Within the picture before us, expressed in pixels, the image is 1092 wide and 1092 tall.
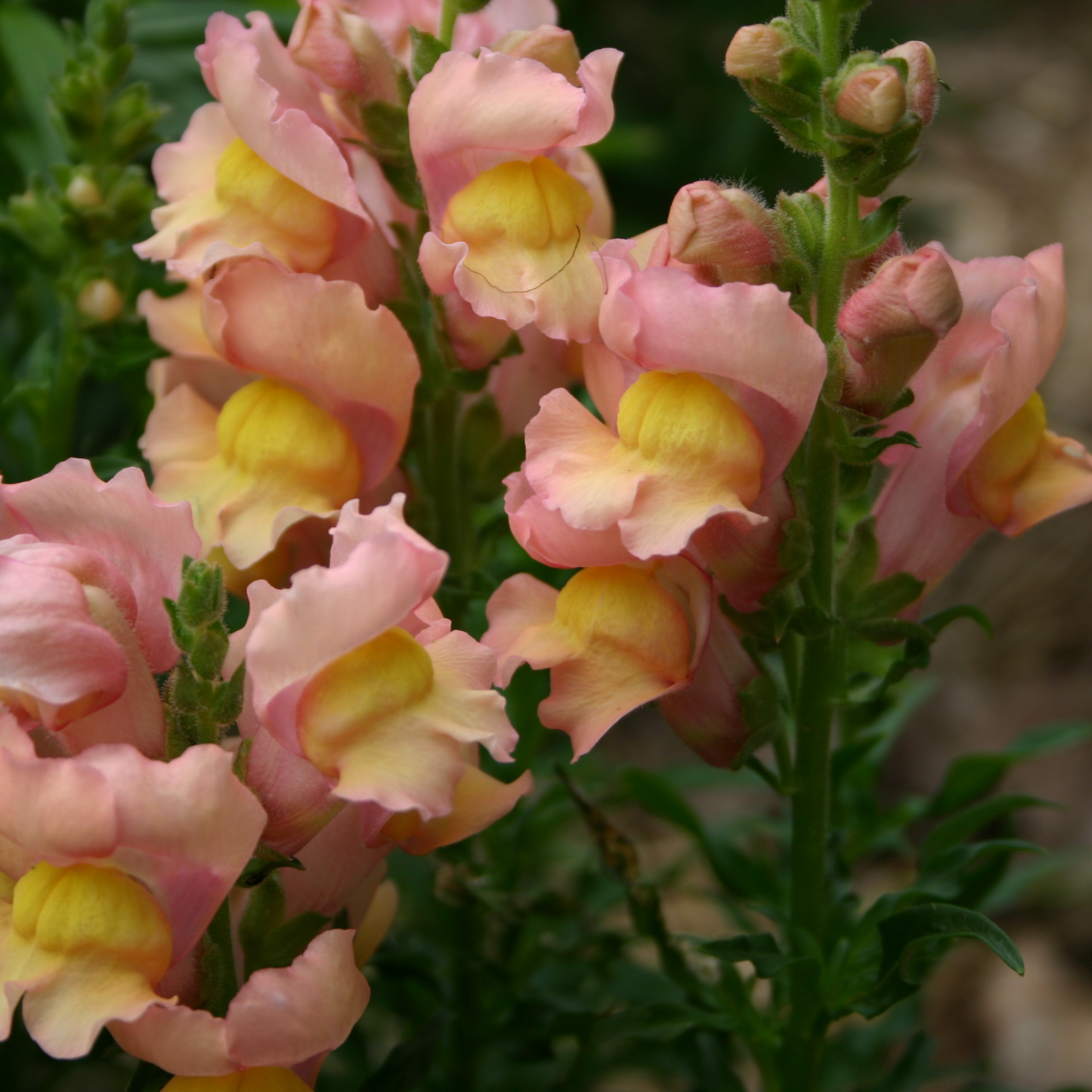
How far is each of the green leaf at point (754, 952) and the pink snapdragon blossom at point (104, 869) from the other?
393 mm

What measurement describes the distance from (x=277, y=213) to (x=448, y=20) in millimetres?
225

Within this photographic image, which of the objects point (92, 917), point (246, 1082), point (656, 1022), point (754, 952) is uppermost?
point (92, 917)

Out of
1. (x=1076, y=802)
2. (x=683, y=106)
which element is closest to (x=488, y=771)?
(x=1076, y=802)

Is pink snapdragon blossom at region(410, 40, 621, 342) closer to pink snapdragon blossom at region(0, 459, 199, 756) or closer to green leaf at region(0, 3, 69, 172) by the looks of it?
pink snapdragon blossom at region(0, 459, 199, 756)

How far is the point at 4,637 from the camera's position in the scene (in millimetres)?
771

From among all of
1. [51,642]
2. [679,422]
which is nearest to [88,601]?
[51,642]

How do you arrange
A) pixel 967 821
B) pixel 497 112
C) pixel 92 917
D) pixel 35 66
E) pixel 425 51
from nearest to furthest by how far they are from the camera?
pixel 92 917 < pixel 497 112 < pixel 425 51 < pixel 967 821 < pixel 35 66

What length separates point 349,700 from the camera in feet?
2.60

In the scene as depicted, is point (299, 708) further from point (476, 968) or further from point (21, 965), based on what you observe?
point (476, 968)

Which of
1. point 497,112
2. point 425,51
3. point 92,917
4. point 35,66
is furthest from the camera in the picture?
point 35,66

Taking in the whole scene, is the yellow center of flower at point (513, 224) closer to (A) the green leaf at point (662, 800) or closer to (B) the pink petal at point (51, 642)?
(B) the pink petal at point (51, 642)

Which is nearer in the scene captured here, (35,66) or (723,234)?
(723,234)

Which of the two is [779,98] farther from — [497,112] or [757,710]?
[757,710]

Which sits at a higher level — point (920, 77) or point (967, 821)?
point (920, 77)
